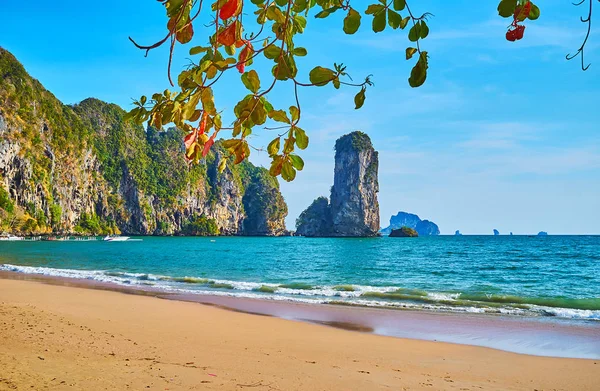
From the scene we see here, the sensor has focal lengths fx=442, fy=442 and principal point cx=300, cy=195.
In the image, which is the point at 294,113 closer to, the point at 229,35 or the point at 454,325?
the point at 229,35

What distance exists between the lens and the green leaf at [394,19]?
4.42 ft

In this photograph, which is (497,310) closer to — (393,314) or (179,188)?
(393,314)

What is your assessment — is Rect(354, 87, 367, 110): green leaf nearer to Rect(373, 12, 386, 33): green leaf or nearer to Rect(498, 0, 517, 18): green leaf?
Rect(373, 12, 386, 33): green leaf

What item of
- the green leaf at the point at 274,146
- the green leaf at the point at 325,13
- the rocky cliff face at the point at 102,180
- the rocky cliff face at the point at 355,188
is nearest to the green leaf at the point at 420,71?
the green leaf at the point at 325,13

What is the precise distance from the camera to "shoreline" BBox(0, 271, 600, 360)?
29.2ft

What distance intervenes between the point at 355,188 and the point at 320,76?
4353 inches

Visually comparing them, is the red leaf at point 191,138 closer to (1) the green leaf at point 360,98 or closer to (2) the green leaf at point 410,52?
(1) the green leaf at point 360,98

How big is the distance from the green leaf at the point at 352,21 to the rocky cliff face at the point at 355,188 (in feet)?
361

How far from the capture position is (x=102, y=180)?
106 metres

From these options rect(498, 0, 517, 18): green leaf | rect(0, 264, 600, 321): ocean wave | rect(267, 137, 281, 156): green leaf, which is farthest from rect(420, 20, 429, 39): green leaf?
rect(0, 264, 600, 321): ocean wave

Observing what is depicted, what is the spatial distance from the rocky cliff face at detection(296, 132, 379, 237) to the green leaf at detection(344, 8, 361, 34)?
110m

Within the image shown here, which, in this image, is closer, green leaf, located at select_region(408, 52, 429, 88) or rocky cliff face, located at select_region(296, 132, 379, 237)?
green leaf, located at select_region(408, 52, 429, 88)

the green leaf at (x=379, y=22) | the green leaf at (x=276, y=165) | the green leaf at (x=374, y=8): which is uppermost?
the green leaf at (x=374, y=8)

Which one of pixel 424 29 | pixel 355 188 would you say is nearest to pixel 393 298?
pixel 424 29
